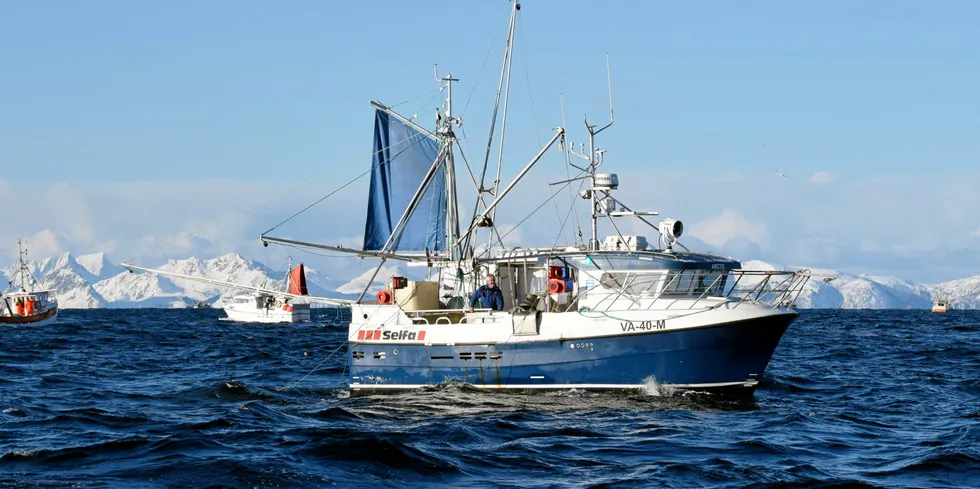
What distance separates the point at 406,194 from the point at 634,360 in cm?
1324

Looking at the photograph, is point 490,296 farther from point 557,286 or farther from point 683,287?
point 683,287

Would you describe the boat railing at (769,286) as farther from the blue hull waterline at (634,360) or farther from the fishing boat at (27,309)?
the fishing boat at (27,309)

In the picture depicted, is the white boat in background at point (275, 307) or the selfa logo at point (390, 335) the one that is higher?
the white boat in background at point (275, 307)

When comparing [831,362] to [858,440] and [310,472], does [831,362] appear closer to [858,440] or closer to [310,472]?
[858,440]

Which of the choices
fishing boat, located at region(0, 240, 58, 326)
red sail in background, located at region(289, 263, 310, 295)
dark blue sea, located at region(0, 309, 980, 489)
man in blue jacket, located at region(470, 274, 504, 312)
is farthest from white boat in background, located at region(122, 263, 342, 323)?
man in blue jacket, located at region(470, 274, 504, 312)

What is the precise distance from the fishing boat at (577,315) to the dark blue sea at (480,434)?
75 cm

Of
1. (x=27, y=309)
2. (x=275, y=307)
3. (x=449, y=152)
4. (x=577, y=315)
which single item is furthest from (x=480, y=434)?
(x=275, y=307)

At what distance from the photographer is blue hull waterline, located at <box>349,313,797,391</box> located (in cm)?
2822

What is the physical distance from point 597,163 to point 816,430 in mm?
11218

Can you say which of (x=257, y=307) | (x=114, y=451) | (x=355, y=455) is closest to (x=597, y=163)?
(x=355, y=455)

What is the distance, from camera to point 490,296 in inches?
1237

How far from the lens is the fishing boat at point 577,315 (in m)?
28.4

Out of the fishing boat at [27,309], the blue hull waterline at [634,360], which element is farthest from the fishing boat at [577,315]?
the fishing boat at [27,309]

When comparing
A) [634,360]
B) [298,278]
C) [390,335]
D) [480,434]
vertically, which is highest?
[298,278]
